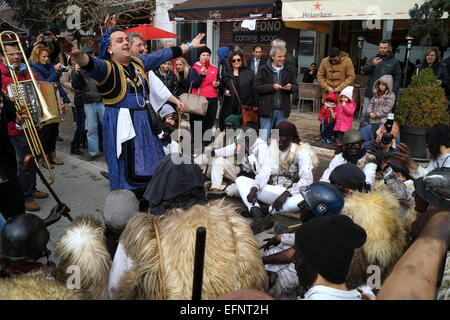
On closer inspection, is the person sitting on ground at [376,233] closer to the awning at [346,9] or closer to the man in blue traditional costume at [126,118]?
the man in blue traditional costume at [126,118]

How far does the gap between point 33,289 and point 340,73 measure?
7.13 metres

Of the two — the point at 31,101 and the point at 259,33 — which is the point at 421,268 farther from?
the point at 259,33

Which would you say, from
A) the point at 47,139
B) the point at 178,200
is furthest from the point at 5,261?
the point at 47,139

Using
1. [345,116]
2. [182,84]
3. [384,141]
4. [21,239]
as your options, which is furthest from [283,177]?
[182,84]

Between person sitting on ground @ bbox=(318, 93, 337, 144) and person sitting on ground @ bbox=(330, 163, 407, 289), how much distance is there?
4509mm

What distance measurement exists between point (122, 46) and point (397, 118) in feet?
15.7

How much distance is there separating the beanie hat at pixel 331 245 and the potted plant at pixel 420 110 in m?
5.27

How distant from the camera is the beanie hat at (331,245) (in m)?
1.65

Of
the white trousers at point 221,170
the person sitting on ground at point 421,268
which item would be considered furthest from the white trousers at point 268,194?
the person sitting on ground at point 421,268

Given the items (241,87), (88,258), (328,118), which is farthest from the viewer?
(328,118)

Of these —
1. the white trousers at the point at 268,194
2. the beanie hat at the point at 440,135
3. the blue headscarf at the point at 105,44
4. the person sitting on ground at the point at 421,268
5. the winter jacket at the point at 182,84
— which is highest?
the blue headscarf at the point at 105,44

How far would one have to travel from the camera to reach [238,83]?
687cm

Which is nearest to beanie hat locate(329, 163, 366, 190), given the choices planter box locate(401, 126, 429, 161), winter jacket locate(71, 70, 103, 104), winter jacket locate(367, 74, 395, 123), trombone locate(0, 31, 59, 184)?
trombone locate(0, 31, 59, 184)
